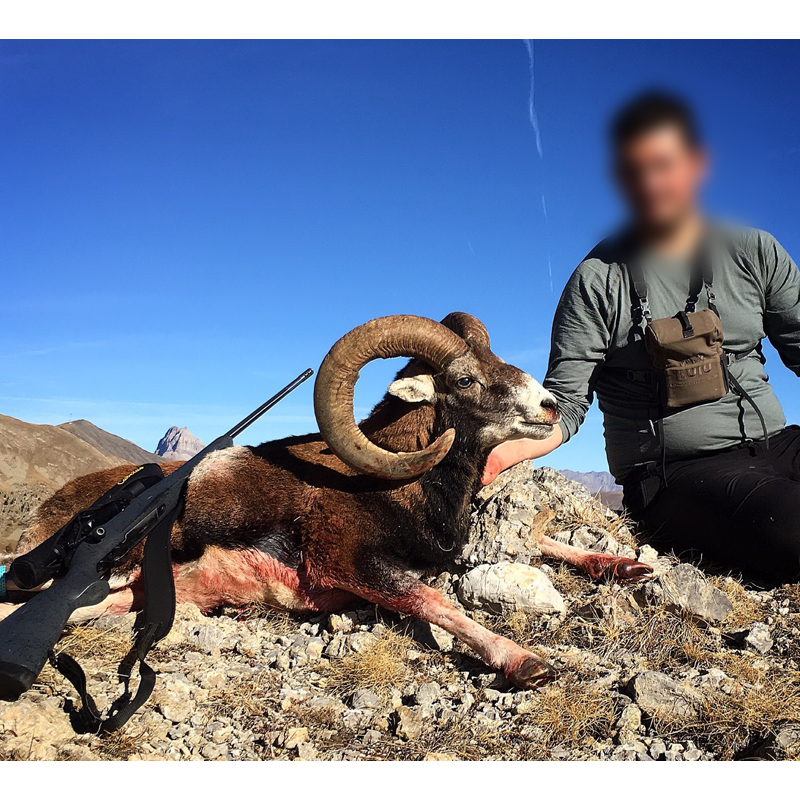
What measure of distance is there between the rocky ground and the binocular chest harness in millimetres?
1454

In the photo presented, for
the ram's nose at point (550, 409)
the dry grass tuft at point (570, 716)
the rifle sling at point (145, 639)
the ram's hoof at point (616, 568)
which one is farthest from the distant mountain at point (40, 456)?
the dry grass tuft at point (570, 716)

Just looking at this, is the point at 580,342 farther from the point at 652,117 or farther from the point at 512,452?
the point at 652,117

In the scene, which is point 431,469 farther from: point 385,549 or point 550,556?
point 550,556

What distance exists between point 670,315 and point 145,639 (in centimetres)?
504

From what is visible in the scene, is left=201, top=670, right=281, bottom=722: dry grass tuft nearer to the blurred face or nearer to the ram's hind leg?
the ram's hind leg

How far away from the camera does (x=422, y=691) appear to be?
4.27 metres

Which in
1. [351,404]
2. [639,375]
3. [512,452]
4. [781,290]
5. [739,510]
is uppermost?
[781,290]

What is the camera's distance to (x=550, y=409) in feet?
17.6

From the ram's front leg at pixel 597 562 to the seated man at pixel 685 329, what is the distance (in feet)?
2.75

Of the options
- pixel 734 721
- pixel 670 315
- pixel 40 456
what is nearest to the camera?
pixel 734 721

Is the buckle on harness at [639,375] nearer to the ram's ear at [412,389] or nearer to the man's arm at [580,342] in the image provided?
the man's arm at [580,342]

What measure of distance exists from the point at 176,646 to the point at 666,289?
5106 millimetres

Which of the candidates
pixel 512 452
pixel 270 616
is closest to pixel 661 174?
pixel 512 452

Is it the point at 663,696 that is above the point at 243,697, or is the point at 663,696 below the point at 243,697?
above
